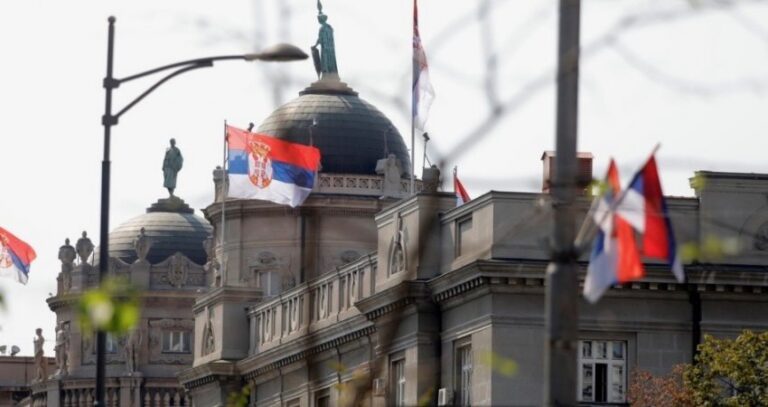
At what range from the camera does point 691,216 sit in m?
56.4

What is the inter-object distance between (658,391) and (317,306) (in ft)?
74.5

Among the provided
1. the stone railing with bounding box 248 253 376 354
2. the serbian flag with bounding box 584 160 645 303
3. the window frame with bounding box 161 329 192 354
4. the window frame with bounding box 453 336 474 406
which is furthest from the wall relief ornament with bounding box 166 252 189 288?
the serbian flag with bounding box 584 160 645 303

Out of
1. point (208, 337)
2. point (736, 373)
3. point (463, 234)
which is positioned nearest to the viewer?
point (736, 373)

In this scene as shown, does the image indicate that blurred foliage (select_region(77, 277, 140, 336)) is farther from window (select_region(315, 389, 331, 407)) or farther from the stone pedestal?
the stone pedestal

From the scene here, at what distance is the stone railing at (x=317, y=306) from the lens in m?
70.7

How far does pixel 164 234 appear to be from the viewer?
14475cm

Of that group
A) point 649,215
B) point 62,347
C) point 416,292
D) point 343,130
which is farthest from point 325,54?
point 649,215

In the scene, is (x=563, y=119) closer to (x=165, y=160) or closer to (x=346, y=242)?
(x=346, y=242)

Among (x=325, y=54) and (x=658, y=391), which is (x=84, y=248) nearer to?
(x=325, y=54)

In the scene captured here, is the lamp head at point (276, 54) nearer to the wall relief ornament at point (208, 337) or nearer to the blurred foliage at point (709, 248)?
the blurred foliage at point (709, 248)

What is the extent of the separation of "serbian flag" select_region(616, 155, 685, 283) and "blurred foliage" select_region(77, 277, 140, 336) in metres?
4.88

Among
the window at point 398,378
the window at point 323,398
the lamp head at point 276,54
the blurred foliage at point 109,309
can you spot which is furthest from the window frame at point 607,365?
the blurred foliage at point 109,309

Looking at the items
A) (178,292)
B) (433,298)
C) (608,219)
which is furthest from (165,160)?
(608,219)

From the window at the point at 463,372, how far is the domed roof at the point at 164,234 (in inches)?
3177
